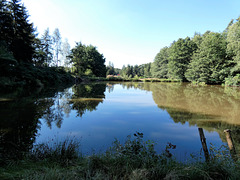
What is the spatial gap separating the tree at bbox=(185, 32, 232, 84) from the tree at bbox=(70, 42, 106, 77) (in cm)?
3075

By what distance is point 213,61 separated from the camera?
2677 cm

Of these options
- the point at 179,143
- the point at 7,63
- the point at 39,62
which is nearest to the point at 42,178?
the point at 179,143

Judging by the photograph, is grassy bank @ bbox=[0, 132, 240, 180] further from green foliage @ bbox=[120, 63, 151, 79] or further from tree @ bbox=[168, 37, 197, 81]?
green foliage @ bbox=[120, 63, 151, 79]

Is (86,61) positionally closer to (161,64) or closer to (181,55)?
(161,64)

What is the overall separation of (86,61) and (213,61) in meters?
35.6

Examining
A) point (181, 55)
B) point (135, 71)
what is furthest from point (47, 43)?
point (135, 71)

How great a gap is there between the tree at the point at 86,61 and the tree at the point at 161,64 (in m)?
19.9

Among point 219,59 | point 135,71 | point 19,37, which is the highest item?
point 135,71

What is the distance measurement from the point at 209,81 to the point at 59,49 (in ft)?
130

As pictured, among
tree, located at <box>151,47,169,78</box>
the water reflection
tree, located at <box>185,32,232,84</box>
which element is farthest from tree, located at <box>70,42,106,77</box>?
the water reflection

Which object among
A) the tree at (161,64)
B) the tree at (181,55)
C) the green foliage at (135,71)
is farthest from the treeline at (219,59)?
the green foliage at (135,71)

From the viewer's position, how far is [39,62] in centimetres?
3319

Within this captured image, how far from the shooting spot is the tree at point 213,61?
82.3 feet

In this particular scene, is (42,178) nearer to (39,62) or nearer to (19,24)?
(19,24)
